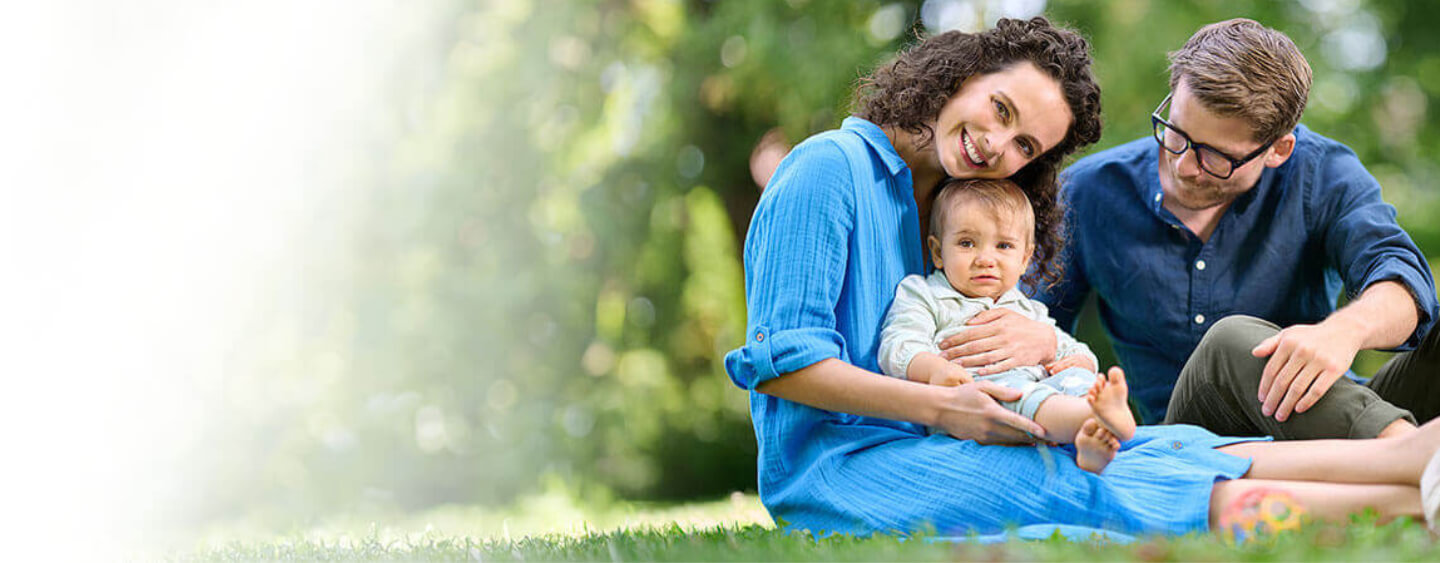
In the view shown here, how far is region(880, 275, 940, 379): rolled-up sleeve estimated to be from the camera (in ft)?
8.90

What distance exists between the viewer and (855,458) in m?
2.74

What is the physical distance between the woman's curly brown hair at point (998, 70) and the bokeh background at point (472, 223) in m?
4.08

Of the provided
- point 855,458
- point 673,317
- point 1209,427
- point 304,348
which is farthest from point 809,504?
point 304,348

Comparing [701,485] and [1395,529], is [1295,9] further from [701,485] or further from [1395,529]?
[1395,529]

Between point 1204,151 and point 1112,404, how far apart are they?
124 centimetres

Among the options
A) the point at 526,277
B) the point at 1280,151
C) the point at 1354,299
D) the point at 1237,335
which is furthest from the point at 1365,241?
the point at 526,277

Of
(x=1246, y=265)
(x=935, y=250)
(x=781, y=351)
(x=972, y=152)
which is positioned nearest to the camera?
(x=781, y=351)

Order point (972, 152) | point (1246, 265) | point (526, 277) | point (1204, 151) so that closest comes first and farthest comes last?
point (972, 152), point (1204, 151), point (1246, 265), point (526, 277)

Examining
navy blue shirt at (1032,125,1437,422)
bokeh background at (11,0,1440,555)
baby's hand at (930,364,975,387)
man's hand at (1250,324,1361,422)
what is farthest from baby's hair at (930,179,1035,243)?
bokeh background at (11,0,1440,555)

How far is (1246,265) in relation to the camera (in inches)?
139

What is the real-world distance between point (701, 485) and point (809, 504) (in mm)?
5136

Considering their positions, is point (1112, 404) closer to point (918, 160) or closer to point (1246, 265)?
point (918, 160)

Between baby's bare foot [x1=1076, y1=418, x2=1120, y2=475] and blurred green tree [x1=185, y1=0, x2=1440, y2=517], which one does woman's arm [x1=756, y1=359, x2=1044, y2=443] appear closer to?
baby's bare foot [x1=1076, y1=418, x2=1120, y2=475]

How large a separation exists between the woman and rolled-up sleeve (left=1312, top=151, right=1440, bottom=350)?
2.54 feet
